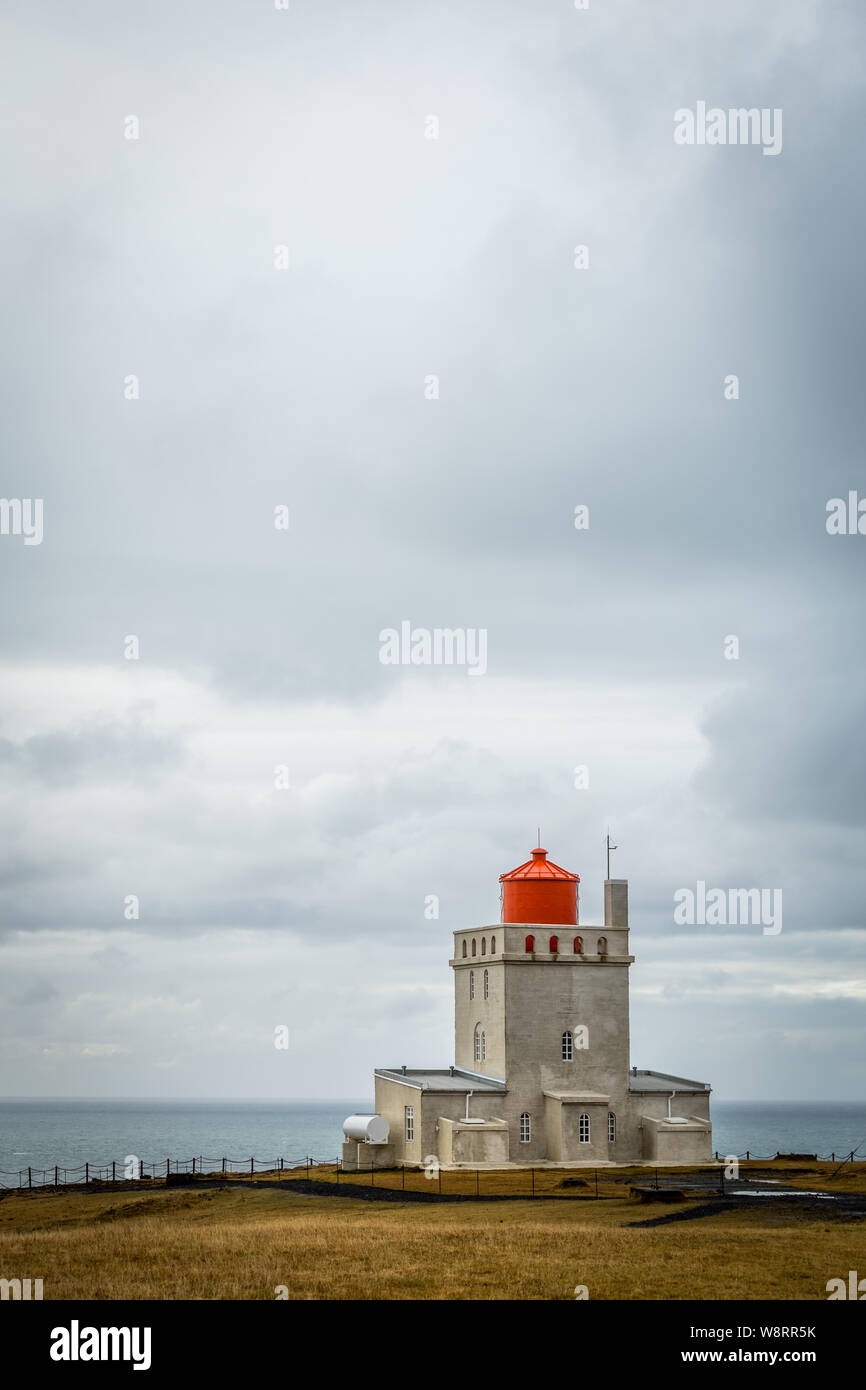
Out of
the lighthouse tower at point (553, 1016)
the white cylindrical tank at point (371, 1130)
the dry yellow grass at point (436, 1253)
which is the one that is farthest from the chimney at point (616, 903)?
the dry yellow grass at point (436, 1253)

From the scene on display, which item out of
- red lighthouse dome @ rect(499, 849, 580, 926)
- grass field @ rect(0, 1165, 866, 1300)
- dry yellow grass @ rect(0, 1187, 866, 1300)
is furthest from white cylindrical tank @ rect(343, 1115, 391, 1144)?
dry yellow grass @ rect(0, 1187, 866, 1300)

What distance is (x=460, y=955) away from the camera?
2382 inches

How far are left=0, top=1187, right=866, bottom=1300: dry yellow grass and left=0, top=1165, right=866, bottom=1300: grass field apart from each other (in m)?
0.04

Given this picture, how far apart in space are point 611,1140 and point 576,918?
8.46 meters

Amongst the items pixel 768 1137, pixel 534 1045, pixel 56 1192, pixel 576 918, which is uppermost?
pixel 576 918

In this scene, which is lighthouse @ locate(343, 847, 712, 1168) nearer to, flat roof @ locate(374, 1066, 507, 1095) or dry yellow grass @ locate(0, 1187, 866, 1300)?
flat roof @ locate(374, 1066, 507, 1095)

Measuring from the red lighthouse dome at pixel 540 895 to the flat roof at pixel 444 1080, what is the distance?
246 inches

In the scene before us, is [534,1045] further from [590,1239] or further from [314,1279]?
[314,1279]

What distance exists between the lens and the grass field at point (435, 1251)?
81.7 ft

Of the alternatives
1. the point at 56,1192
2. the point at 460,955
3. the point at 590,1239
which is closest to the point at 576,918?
the point at 460,955

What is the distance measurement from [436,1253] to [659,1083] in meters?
32.1
